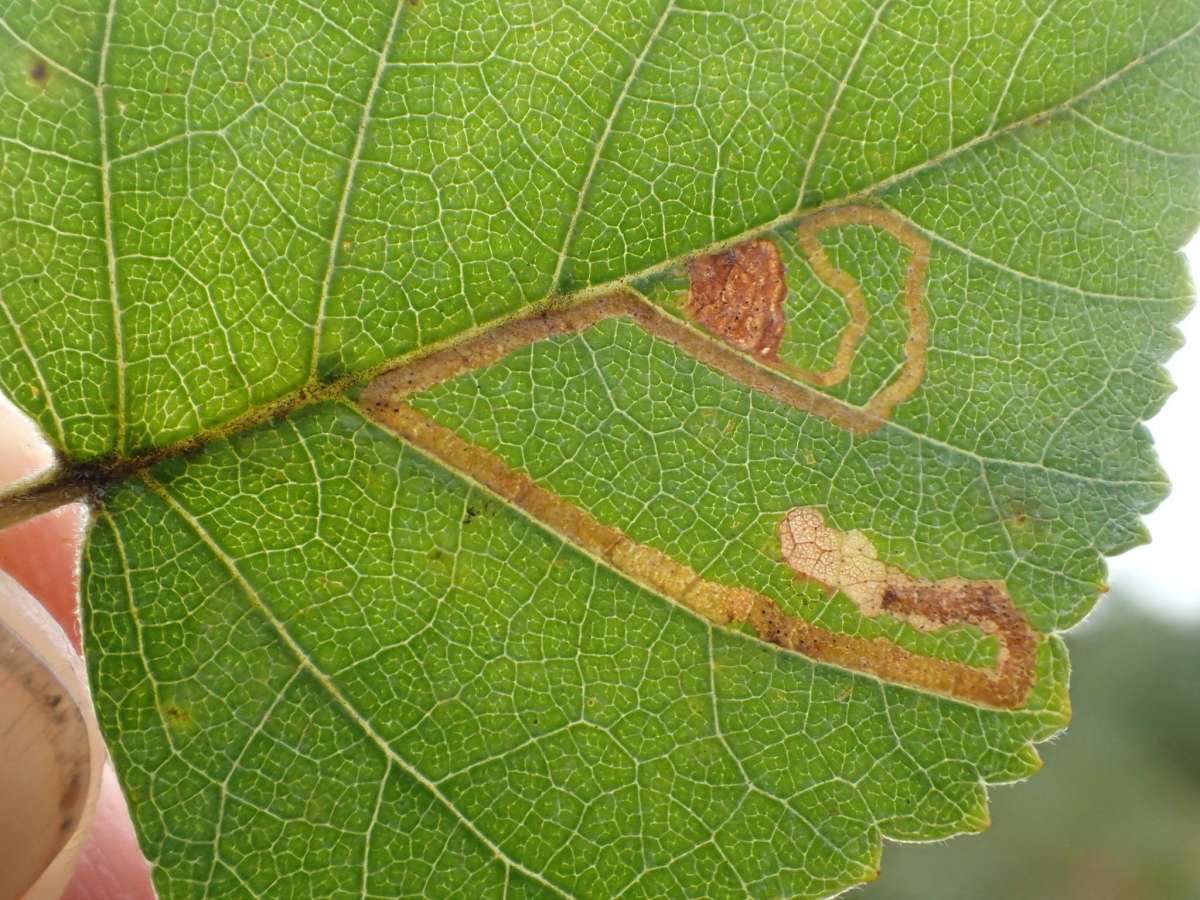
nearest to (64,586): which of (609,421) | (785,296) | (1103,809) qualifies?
(609,421)

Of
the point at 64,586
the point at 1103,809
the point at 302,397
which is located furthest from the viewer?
the point at 1103,809

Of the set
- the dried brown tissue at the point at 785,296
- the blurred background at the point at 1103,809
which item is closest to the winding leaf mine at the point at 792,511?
the dried brown tissue at the point at 785,296

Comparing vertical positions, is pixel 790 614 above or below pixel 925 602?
below

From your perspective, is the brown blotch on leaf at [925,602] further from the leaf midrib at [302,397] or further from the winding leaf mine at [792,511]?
the leaf midrib at [302,397]

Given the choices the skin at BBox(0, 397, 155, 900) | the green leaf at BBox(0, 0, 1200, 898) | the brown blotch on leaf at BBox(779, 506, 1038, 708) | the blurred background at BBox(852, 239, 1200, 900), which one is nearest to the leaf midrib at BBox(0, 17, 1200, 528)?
the green leaf at BBox(0, 0, 1200, 898)

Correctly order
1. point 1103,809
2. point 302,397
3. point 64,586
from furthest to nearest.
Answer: point 1103,809, point 64,586, point 302,397

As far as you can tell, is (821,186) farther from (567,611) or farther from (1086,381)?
(567,611)

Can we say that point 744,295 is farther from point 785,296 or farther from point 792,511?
point 792,511

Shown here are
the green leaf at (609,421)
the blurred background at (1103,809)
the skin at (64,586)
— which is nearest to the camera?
the green leaf at (609,421)
